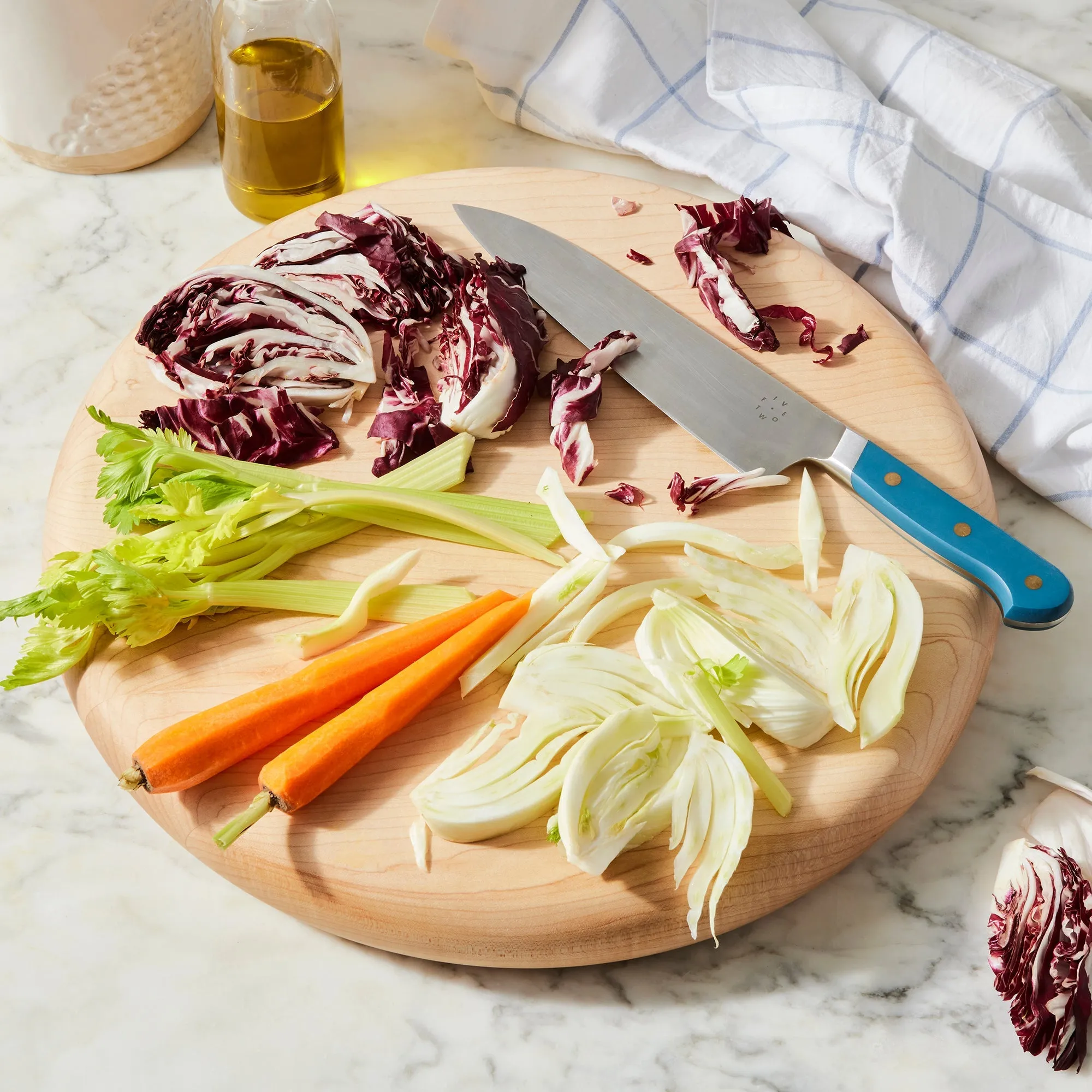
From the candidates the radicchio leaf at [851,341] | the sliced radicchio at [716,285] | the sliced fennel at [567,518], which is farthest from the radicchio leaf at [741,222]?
the sliced fennel at [567,518]

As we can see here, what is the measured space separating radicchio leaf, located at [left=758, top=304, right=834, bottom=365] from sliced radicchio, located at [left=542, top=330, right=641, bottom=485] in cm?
29

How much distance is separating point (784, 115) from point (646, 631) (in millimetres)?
1408

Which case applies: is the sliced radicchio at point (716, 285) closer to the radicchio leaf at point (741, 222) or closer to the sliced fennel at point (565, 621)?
the radicchio leaf at point (741, 222)

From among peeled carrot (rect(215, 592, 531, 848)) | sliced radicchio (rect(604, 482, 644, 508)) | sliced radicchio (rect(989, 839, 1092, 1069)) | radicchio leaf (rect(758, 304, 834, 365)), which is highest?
radicchio leaf (rect(758, 304, 834, 365))

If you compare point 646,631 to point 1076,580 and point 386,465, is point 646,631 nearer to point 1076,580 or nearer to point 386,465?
point 386,465

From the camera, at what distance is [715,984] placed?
5.83 feet

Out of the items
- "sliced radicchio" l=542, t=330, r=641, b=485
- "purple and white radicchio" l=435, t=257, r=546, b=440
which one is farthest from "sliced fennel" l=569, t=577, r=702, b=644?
"purple and white radicchio" l=435, t=257, r=546, b=440

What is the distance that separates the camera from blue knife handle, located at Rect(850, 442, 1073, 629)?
73.7 inches

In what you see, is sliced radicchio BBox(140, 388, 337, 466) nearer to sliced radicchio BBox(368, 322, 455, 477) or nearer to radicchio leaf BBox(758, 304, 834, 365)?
sliced radicchio BBox(368, 322, 455, 477)

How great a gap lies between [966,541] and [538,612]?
0.71 m

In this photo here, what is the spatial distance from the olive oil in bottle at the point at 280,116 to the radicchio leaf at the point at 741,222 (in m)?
0.82

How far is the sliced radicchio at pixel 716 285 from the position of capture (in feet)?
7.43

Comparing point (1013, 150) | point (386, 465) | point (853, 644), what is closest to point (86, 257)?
point (386, 465)

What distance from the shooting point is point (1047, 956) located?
1715mm
